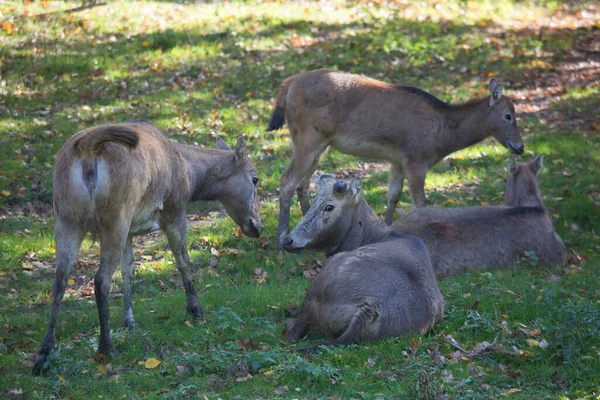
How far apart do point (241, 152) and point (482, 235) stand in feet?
10.7

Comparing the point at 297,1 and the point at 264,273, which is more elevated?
the point at 297,1

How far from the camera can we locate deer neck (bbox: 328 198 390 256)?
937 cm

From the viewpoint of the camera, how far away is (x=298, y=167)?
38.2 feet

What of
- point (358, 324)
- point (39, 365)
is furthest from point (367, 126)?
point (39, 365)

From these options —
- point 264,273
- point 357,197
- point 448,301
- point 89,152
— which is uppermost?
point 89,152

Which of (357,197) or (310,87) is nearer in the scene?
(357,197)

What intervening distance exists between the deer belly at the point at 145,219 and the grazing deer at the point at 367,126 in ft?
11.3

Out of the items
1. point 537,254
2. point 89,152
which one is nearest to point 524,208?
point 537,254

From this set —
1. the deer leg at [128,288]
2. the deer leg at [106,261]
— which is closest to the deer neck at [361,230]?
the deer leg at [128,288]

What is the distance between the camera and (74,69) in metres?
17.2

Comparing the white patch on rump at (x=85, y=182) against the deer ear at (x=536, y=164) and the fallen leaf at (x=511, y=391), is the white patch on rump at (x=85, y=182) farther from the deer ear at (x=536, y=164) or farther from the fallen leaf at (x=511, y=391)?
the deer ear at (x=536, y=164)

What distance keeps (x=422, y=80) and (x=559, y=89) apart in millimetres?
3163

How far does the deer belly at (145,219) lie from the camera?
7.76 meters

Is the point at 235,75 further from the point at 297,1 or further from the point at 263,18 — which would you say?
the point at 297,1
